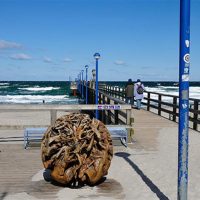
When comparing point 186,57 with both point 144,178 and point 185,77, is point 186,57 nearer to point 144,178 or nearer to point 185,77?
point 185,77

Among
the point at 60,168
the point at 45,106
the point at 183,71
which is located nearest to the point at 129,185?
the point at 60,168

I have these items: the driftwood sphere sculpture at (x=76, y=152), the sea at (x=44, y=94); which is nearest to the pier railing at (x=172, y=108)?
the driftwood sphere sculpture at (x=76, y=152)

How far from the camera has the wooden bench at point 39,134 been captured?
31.5ft

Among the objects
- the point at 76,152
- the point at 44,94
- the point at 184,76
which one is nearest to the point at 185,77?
the point at 184,76

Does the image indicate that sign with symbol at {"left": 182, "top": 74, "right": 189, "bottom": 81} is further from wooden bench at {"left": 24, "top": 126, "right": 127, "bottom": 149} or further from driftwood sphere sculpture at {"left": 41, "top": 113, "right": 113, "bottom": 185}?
wooden bench at {"left": 24, "top": 126, "right": 127, "bottom": 149}

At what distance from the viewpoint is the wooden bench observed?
378 inches

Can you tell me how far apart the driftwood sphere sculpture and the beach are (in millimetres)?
248

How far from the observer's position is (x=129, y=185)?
648cm

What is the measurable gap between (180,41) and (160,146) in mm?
6117

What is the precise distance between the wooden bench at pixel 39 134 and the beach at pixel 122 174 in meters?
0.27

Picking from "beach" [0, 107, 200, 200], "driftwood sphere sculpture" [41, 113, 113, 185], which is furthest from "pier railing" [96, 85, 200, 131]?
"driftwood sphere sculpture" [41, 113, 113, 185]

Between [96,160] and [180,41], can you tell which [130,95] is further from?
[180,41]

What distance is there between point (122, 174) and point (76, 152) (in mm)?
1447

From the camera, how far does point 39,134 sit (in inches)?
384
